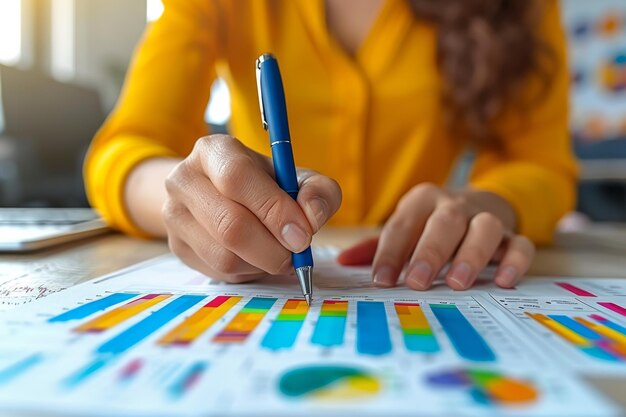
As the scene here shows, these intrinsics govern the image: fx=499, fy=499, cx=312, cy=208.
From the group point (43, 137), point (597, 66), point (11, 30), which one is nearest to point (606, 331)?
point (43, 137)

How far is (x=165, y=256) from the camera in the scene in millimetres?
433

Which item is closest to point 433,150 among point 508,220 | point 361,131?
point 361,131

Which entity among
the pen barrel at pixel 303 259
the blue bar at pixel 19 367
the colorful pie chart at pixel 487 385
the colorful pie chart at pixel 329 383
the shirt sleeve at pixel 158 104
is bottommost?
the blue bar at pixel 19 367

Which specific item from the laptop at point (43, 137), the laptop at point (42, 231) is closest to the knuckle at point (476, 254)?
the laptop at point (42, 231)

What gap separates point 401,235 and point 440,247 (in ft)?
0.10

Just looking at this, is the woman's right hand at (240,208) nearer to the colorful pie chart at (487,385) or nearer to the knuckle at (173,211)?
the knuckle at (173,211)

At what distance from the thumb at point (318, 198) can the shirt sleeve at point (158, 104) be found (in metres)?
0.23

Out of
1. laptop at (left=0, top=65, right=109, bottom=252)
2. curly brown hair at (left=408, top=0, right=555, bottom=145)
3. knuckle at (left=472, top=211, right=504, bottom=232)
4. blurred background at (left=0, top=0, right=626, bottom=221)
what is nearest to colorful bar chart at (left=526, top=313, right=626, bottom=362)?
knuckle at (left=472, top=211, right=504, bottom=232)

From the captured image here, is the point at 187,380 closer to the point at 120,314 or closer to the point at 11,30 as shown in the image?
the point at 120,314

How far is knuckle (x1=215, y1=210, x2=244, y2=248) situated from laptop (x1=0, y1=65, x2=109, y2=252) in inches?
53.9

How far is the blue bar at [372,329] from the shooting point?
0.20 metres

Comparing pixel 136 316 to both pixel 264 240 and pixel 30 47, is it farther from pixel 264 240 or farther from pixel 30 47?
pixel 30 47

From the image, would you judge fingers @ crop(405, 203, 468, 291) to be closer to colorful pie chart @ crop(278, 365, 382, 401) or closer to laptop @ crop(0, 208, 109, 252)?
colorful pie chart @ crop(278, 365, 382, 401)

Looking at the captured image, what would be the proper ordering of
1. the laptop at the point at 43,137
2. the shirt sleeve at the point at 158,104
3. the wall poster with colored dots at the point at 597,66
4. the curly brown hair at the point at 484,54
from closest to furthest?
the shirt sleeve at the point at 158,104
the curly brown hair at the point at 484,54
the laptop at the point at 43,137
the wall poster with colored dots at the point at 597,66
